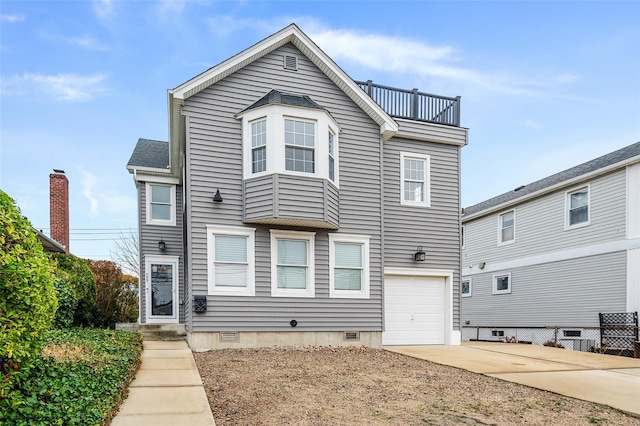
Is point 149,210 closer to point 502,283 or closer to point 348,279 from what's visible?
point 348,279

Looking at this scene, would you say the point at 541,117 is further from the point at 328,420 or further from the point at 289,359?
the point at 328,420

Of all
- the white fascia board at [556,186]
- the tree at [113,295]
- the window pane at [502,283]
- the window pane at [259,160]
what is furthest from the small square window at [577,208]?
the tree at [113,295]

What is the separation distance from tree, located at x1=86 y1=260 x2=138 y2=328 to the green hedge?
7401 mm

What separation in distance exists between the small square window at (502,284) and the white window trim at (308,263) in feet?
35.5

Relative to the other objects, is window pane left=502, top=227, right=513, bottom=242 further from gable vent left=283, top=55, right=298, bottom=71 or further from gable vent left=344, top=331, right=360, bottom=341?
gable vent left=283, top=55, right=298, bottom=71

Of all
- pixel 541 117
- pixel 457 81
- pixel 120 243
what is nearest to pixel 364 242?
pixel 457 81

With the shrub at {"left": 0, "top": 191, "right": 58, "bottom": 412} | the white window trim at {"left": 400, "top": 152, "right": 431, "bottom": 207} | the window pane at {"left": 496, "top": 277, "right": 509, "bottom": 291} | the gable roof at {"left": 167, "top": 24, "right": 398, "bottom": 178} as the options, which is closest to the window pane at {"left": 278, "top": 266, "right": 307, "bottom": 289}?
the white window trim at {"left": 400, "top": 152, "right": 431, "bottom": 207}

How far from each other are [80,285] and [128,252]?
18122 mm

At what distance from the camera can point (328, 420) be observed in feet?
15.3

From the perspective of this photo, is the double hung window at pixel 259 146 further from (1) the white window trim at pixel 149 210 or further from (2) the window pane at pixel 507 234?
(2) the window pane at pixel 507 234

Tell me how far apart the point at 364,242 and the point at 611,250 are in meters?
8.14

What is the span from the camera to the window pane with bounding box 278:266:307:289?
33.8ft

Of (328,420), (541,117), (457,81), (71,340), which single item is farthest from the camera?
(541,117)

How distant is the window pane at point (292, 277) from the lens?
10312 millimetres
